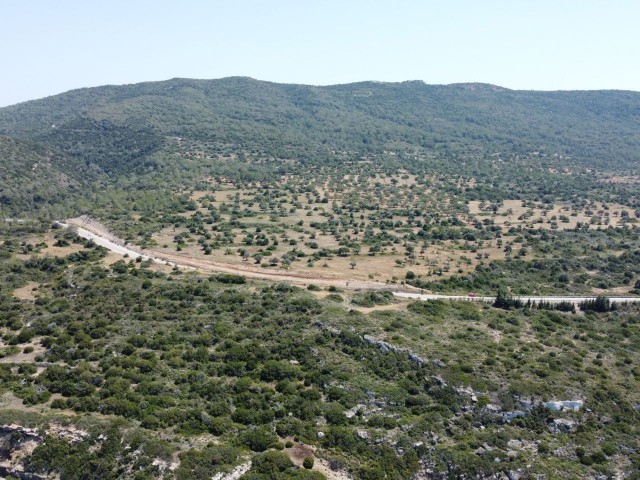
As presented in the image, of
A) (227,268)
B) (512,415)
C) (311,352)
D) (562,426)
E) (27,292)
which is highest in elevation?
(27,292)

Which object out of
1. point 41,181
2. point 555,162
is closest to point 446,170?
point 555,162

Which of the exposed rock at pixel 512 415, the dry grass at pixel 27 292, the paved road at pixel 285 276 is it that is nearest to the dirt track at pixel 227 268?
the paved road at pixel 285 276

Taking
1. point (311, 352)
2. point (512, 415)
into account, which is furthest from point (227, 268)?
point (512, 415)

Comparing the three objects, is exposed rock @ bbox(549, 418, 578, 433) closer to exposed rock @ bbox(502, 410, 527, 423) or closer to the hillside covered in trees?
the hillside covered in trees

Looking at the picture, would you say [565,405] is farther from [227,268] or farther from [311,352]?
[227,268]

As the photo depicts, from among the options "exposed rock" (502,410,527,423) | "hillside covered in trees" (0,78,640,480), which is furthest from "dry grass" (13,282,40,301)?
"exposed rock" (502,410,527,423)

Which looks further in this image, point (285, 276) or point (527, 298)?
point (285, 276)

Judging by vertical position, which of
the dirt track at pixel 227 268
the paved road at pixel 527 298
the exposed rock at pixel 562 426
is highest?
the dirt track at pixel 227 268

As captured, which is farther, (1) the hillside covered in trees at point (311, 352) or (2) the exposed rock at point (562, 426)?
(2) the exposed rock at point (562, 426)

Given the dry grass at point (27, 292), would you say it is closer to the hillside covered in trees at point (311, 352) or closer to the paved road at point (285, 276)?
the hillside covered in trees at point (311, 352)

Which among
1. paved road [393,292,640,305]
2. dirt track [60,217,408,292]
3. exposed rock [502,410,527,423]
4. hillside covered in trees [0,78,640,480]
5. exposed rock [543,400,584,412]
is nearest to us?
hillside covered in trees [0,78,640,480]

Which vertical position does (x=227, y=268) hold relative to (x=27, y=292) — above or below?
below
